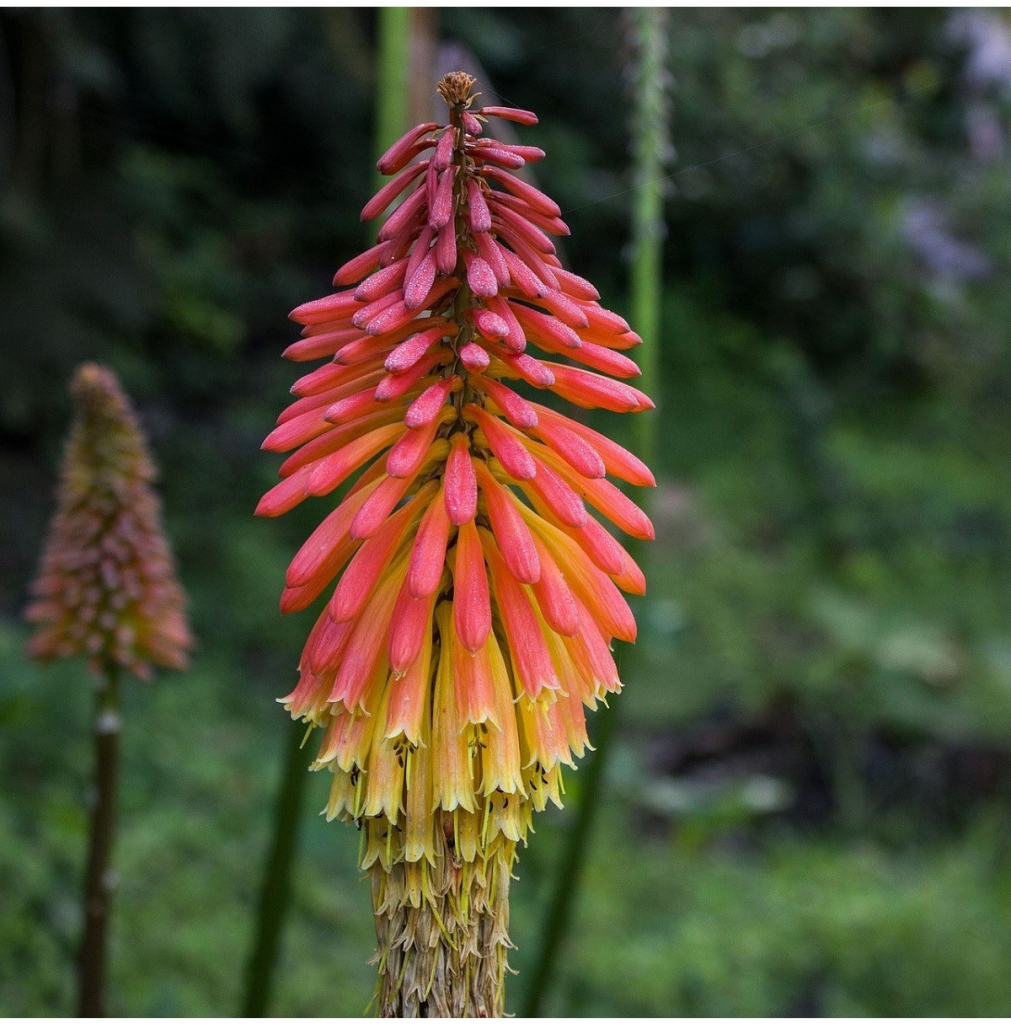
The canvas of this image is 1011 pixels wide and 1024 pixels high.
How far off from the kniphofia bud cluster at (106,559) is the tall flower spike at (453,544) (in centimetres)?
125

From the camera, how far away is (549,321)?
123 cm

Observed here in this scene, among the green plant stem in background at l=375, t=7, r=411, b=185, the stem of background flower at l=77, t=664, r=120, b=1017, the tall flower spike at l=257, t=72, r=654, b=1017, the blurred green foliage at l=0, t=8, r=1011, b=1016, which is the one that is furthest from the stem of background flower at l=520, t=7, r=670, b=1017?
the tall flower spike at l=257, t=72, r=654, b=1017

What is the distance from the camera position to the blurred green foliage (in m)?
4.21

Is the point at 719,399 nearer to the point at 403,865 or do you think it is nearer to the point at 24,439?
the point at 24,439

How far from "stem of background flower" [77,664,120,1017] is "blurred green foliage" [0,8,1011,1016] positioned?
0.94 m

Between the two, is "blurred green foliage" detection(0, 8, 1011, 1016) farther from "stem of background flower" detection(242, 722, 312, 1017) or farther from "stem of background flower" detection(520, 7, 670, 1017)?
"stem of background flower" detection(242, 722, 312, 1017)

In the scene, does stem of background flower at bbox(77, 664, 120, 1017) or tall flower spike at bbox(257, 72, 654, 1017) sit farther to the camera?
stem of background flower at bbox(77, 664, 120, 1017)

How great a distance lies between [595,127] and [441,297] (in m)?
5.74

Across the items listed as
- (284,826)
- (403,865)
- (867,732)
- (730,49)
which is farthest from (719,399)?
(403,865)

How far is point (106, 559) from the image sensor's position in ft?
8.07

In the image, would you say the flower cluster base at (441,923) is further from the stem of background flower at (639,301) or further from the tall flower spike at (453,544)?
the stem of background flower at (639,301)

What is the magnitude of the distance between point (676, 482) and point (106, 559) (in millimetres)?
6894

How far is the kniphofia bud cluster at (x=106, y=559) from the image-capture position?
241 centimetres

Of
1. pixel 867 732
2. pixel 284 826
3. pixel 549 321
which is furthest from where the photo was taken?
pixel 867 732
